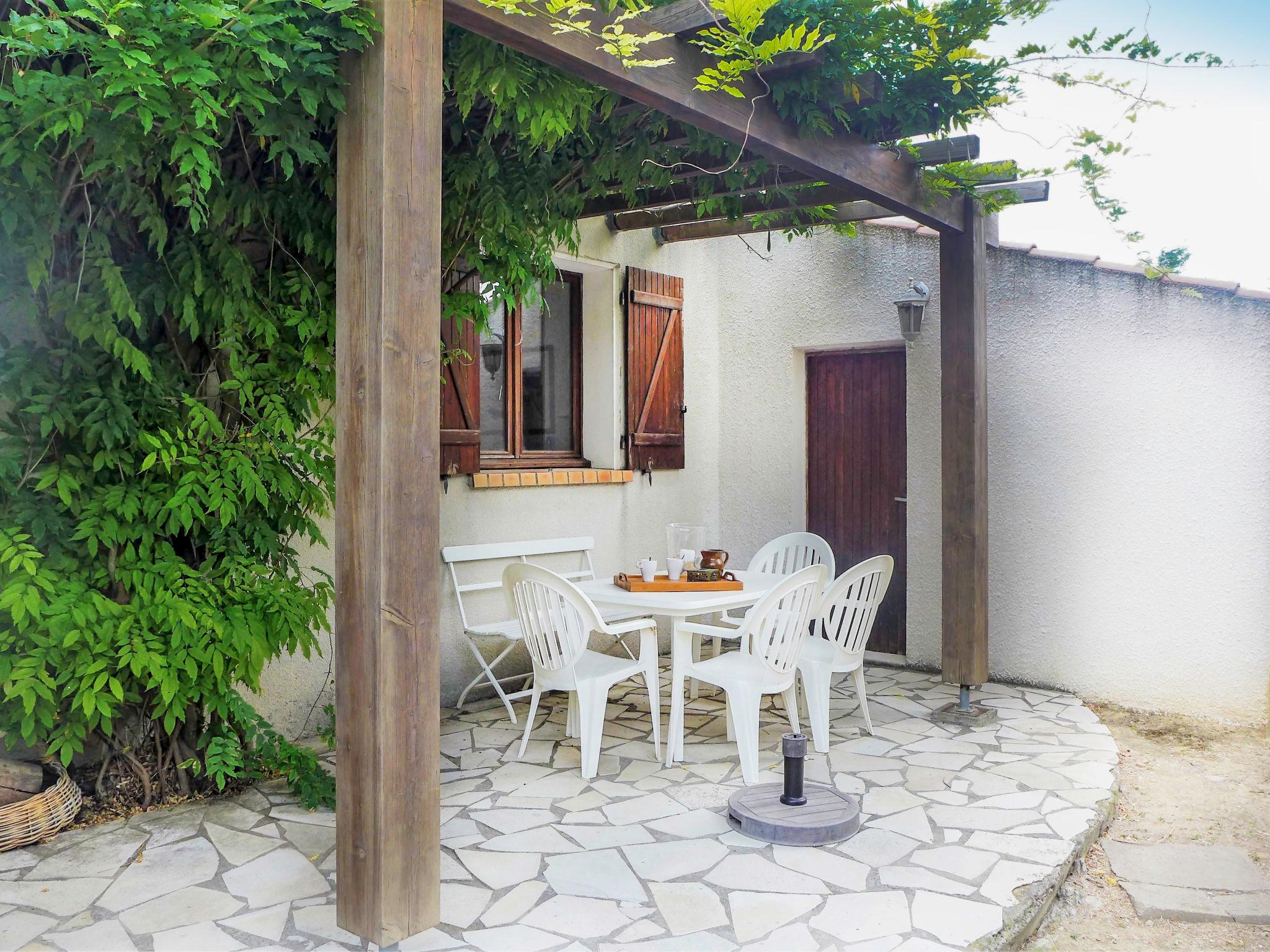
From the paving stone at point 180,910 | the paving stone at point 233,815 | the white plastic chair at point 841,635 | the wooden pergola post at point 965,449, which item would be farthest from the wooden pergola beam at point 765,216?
the paving stone at point 180,910

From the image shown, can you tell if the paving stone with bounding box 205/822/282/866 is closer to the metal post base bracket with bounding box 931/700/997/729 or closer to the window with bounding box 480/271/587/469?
the window with bounding box 480/271/587/469

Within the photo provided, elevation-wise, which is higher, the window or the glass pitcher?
the window

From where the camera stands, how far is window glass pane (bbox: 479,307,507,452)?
17.5 feet

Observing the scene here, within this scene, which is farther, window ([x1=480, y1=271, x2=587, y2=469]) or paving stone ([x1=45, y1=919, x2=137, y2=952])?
window ([x1=480, y1=271, x2=587, y2=469])

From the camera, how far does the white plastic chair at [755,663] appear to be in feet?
12.3

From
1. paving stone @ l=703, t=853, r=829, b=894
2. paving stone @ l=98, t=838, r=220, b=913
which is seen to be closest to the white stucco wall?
paving stone @ l=98, t=838, r=220, b=913

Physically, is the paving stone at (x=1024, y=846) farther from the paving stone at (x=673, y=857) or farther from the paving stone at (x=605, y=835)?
the paving stone at (x=605, y=835)

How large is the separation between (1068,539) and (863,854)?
2.93 meters

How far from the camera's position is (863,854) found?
10.1 ft

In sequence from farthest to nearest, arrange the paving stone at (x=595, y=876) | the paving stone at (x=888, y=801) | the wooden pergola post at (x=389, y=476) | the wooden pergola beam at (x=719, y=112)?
the paving stone at (x=888, y=801), the paving stone at (x=595, y=876), the wooden pergola beam at (x=719, y=112), the wooden pergola post at (x=389, y=476)

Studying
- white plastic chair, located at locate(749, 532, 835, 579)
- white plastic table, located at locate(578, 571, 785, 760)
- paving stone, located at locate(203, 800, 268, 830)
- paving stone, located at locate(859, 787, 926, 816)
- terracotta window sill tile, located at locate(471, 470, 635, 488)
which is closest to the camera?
paving stone, located at locate(203, 800, 268, 830)

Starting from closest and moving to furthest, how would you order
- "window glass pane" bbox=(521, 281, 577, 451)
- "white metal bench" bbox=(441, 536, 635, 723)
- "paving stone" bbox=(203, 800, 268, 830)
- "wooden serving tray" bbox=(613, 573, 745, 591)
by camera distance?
"paving stone" bbox=(203, 800, 268, 830) → "wooden serving tray" bbox=(613, 573, 745, 591) → "white metal bench" bbox=(441, 536, 635, 723) → "window glass pane" bbox=(521, 281, 577, 451)

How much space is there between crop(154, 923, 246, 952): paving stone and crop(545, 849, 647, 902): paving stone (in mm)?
Result: 878

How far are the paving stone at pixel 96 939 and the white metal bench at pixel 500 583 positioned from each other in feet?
6.62
